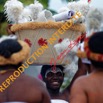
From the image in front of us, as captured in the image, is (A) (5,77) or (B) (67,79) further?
(B) (67,79)

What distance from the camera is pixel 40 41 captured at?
446 centimetres

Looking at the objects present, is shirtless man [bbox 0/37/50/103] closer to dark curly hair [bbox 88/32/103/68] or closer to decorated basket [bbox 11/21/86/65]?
dark curly hair [bbox 88/32/103/68]

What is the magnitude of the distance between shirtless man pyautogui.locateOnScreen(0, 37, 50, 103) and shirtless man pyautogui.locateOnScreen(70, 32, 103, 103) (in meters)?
0.36

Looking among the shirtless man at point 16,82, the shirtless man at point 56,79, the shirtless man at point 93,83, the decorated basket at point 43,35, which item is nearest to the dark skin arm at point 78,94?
the shirtless man at point 93,83

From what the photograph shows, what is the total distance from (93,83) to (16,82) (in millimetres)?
681

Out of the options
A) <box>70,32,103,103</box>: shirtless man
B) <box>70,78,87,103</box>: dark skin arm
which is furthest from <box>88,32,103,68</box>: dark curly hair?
<box>70,78,87,103</box>: dark skin arm

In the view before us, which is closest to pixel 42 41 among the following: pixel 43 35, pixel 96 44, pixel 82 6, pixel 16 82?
pixel 43 35

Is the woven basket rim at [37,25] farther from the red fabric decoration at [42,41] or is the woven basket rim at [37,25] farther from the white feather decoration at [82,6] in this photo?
the white feather decoration at [82,6]

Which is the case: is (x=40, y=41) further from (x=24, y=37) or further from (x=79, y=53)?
(x=79, y=53)

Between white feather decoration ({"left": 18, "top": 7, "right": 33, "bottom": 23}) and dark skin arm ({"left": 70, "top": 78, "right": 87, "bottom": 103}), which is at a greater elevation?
white feather decoration ({"left": 18, "top": 7, "right": 33, "bottom": 23})

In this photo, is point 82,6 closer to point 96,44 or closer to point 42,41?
point 42,41

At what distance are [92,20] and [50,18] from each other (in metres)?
0.55

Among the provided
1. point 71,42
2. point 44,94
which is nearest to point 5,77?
point 44,94

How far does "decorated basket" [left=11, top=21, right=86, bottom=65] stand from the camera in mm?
4438
